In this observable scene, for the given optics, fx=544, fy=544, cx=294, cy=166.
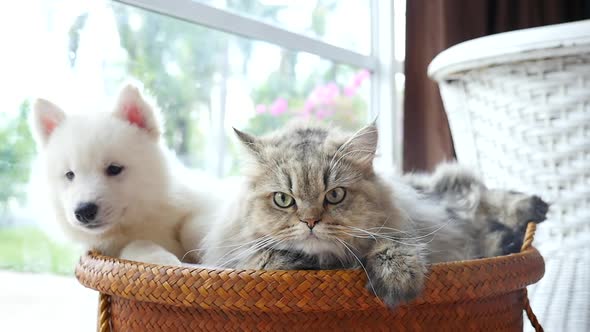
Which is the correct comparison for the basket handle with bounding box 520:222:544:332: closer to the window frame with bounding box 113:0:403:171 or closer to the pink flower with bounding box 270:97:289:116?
the window frame with bounding box 113:0:403:171

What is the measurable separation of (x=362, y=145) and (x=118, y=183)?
555 millimetres

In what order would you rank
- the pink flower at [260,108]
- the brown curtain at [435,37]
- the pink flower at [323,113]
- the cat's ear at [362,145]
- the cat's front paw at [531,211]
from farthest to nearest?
the pink flower at [323,113]
the brown curtain at [435,37]
the pink flower at [260,108]
the cat's front paw at [531,211]
the cat's ear at [362,145]

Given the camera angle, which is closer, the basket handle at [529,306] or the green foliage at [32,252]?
the basket handle at [529,306]

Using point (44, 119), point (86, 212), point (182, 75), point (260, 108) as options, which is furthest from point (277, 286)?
point (260, 108)

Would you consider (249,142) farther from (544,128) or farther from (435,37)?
(435,37)

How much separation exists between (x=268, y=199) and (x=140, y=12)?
3.06ft

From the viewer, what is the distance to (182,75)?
6.55 feet

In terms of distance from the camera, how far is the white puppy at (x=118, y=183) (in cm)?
118

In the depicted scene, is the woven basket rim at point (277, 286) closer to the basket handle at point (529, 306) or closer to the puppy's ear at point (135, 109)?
the basket handle at point (529, 306)

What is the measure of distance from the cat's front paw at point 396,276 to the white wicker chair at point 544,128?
27.8 inches

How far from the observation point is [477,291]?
0.99 m

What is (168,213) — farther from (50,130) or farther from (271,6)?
(271,6)

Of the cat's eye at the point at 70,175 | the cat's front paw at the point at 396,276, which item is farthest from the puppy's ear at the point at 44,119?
the cat's front paw at the point at 396,276

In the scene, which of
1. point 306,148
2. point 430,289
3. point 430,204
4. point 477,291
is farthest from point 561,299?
point 306,148
